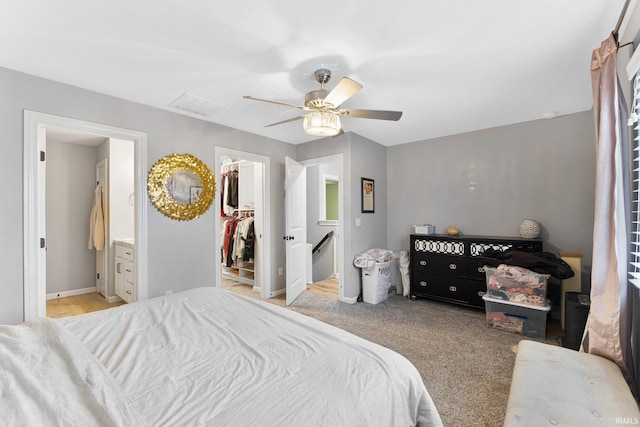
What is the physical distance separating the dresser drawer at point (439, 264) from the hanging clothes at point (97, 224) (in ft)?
14.8

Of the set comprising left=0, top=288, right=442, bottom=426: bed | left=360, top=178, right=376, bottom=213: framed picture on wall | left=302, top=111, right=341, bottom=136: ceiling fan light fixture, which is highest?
left=302, top=111, right=341, bottom=136: ceiling fan light fixture

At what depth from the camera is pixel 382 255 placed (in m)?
3.88

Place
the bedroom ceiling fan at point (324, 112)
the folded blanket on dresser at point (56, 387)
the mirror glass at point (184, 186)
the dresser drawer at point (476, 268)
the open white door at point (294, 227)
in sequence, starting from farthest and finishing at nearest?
the open white door at point (294, 227) → the dresser drawer at point (476, 268) → the mirror glass at point (184, 186) → the bedroom ceiling fan at point (324, 112) → the folded blanket on dresser at point (56, 387)

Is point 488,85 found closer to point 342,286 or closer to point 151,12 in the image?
point 151,12

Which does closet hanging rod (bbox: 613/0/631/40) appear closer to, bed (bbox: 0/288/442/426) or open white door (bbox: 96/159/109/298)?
bed (bbox: 0/288/442/426)

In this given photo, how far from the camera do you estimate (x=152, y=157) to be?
9.33 feet

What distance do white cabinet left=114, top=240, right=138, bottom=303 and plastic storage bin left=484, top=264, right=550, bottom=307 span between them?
4.11m

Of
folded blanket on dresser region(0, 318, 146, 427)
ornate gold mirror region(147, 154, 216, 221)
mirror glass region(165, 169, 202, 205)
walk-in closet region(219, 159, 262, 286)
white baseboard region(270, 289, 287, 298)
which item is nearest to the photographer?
folded blanket on dresser region(0, 318, 146, 427)

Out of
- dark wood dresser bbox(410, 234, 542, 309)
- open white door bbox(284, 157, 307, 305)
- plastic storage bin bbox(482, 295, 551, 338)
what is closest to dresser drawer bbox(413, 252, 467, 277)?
dark wood dresser bbox(410, 234, 542, 309)

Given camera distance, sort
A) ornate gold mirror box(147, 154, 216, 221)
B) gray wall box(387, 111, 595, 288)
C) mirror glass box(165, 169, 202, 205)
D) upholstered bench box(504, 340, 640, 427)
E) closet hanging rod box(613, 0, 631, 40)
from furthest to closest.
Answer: gray wall box(387, 111, 595, 288) → mirror glass box(165, 169, 202, 205) → ornate gold mirror box(147, 154, 216, 221) → closet hanging rod box(613, 0, 631, 40) → upholstered bench box(504, 340, 640, 427)

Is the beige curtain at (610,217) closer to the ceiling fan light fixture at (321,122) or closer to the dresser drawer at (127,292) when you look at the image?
the ceiling fan light fixture at (321,122)

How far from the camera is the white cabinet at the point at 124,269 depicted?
3463mm

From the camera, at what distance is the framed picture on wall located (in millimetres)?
3990

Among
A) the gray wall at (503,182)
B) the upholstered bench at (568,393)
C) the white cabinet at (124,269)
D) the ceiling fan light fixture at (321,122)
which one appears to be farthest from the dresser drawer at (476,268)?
the white cabinet at (124,269)
